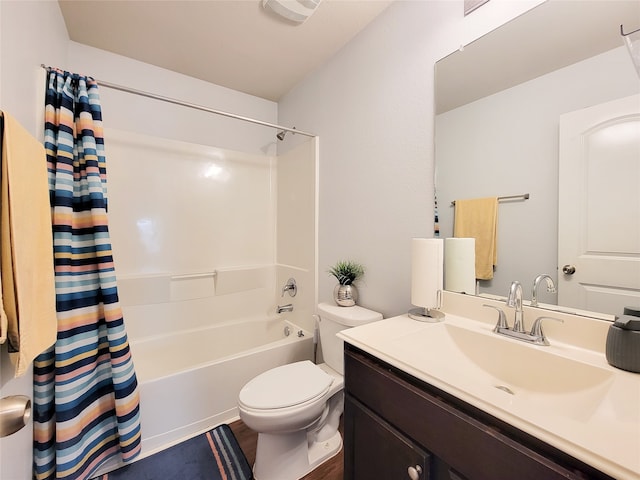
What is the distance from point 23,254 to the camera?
0.63 meters

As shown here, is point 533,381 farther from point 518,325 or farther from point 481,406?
point 481,406

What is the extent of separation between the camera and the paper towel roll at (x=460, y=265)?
1176mm

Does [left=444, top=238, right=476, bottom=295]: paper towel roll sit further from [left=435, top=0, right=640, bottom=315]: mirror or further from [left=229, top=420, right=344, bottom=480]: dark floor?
[left=229, top=420, right=344, bottom=480]: dark floor

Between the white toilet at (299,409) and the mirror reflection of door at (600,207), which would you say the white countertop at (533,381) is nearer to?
the mirror reflection of door at (600,207)

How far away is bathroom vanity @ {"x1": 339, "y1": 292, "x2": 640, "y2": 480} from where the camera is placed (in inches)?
20.5

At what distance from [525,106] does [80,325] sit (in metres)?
2.07

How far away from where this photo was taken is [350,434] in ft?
3.31

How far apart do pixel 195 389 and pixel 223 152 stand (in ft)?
5.89

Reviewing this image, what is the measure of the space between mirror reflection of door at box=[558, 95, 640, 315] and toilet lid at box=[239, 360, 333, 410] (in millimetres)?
1048

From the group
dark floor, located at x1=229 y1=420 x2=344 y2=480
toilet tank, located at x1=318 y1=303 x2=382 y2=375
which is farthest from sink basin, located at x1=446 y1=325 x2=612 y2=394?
dark floor, located at x1=229 y1=420 x2=344 y2=480

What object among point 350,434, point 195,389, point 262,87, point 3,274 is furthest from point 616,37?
point 195,389

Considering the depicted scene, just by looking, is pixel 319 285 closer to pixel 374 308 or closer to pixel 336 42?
pixel 374 308

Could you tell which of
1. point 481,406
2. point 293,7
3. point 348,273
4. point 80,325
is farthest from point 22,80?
point 481,406

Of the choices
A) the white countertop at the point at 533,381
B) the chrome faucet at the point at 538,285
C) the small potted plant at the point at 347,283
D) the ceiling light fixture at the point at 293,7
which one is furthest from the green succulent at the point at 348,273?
the ceiling light fixture at the point at 293,7
